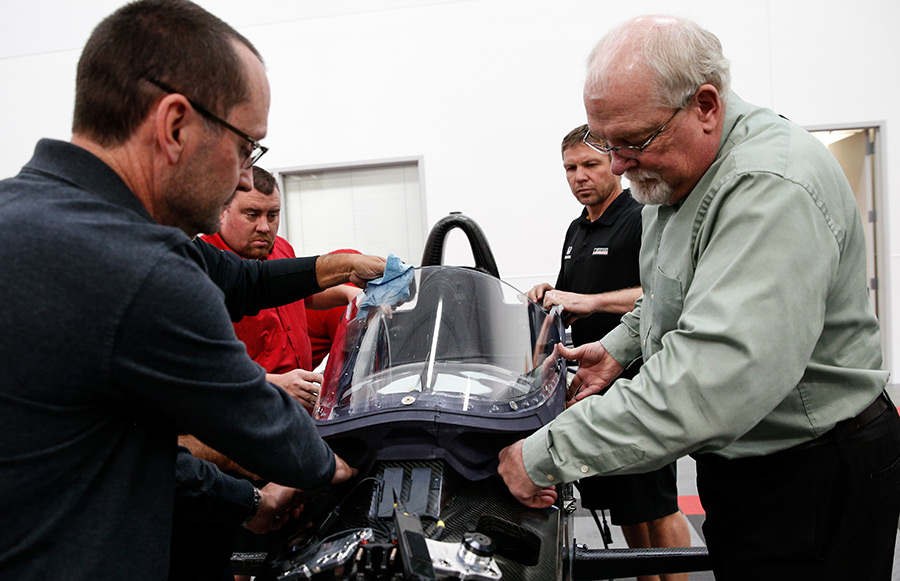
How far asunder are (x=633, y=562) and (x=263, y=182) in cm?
201

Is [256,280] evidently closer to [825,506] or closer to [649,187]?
[649,187]

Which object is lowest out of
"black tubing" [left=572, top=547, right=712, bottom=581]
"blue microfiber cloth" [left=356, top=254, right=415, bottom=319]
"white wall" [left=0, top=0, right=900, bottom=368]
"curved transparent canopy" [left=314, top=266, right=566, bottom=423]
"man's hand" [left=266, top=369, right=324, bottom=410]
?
"black tubing" [left=572, top=547, right=712, bottom=581]

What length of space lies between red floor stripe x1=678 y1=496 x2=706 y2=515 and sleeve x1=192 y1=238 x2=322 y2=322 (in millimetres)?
2628

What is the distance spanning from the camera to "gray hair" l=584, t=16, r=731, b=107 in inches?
47.5

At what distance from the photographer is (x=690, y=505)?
11.8 feet

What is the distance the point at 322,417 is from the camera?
1472 mm

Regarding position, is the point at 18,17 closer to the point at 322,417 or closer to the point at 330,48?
the point at 330,48

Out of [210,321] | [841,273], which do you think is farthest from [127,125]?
[841,273]

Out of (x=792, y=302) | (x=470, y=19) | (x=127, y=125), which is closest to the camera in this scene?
(x=127, y=125)

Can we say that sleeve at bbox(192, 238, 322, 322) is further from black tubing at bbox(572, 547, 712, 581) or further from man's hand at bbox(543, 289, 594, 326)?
A: black tubing at bbox(572, 547, 712, 581)

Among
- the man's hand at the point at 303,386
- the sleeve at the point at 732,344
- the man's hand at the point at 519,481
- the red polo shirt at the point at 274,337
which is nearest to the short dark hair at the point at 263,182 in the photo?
the red polo shirt at the point at 274,337

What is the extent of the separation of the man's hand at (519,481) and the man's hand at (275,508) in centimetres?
50

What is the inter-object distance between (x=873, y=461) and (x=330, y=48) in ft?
17.4

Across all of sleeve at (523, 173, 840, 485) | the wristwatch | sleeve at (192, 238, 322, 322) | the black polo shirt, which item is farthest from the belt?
sleeve at (192, 238, 322, 322)
